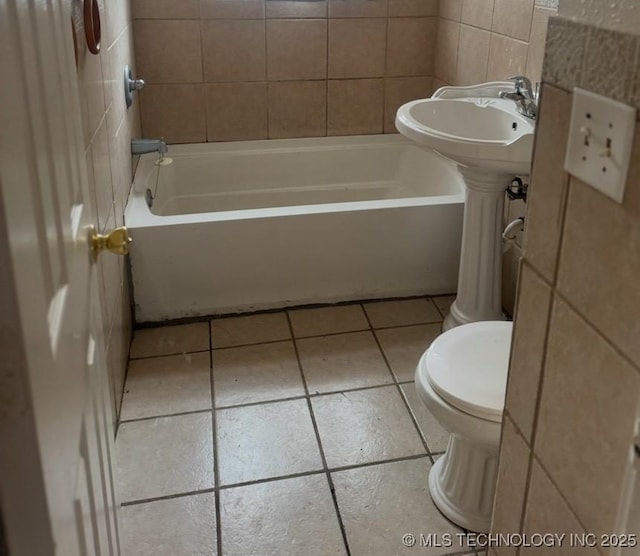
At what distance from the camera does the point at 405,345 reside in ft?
8.38

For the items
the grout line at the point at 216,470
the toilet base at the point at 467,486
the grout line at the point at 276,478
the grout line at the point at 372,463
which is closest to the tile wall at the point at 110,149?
the grout line at the point at 216,470

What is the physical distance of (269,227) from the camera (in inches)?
103

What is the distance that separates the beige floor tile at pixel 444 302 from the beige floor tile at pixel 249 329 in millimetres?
633

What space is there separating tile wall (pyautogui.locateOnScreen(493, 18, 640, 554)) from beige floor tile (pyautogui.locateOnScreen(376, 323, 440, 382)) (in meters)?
1.34

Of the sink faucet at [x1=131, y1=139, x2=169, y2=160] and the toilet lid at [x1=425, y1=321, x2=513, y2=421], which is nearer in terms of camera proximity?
the toilet lid at [x1=425, y1=321, x2=513, y2=421]

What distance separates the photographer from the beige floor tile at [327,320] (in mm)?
2646

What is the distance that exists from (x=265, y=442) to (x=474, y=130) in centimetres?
132

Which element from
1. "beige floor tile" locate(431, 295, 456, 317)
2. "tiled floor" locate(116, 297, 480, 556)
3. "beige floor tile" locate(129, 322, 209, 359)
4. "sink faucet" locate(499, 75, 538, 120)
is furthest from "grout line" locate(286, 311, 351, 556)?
"sink faucet" locate(499, 75, 538, 120)

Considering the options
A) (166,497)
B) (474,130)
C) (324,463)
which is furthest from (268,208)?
(166,497)

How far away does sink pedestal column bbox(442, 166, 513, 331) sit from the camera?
7.65ft

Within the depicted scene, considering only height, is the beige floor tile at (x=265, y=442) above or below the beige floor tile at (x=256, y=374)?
below

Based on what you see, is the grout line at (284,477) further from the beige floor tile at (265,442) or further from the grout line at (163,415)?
the grout line at (163,415)

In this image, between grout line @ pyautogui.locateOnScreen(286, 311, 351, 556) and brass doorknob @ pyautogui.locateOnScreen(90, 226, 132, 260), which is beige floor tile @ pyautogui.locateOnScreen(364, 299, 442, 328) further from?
brass doorknob @ pyautogui.locateOnScreen(90, 226, 132, 260)

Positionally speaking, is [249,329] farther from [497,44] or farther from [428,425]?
[497,44]
